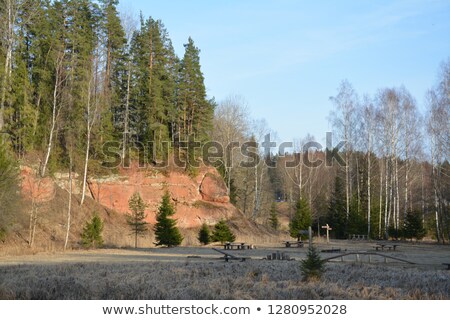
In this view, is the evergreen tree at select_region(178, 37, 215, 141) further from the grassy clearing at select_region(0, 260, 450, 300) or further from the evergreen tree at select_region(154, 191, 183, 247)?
the grassy clearing at select_region(0, 260, 450, 300)

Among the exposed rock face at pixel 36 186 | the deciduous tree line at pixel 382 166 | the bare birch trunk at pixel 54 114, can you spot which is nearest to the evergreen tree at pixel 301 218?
the deciduous tree line at pixel 382 166

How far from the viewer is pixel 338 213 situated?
51531 mm

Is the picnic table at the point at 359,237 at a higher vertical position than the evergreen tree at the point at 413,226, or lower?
lower

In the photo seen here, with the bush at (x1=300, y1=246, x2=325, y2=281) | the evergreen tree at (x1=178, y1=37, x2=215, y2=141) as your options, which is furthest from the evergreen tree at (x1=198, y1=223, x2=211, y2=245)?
the bush at (x1=300, y1=246, x2=325, y2=281)

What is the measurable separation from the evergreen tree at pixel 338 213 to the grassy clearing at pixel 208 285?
3652cm

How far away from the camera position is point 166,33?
1989 inches

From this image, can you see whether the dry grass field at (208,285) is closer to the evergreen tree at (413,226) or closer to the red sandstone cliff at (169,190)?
the red sandstone cliff at (169,190)

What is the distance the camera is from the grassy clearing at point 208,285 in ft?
33.2

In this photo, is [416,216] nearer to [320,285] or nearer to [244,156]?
[244,156]

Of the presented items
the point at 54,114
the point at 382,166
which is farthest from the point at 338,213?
the point at 54,114

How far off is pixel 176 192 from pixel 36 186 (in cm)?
1322

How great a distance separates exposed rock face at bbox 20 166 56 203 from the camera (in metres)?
32.3

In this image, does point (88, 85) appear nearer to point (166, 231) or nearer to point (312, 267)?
point (166, 231)

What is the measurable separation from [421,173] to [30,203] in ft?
146
